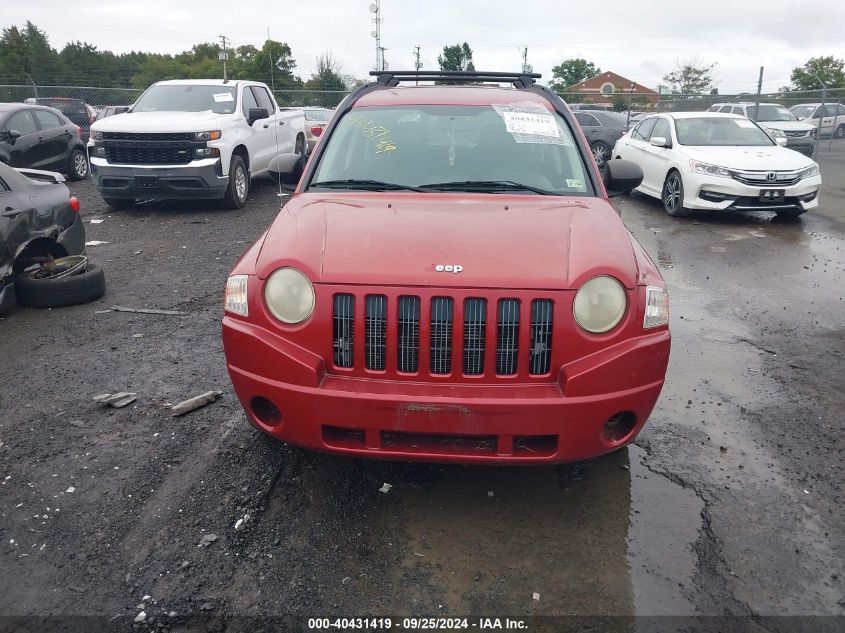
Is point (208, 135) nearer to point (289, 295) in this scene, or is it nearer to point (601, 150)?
point (289, 295)

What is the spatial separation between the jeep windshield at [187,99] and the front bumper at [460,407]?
377 inches

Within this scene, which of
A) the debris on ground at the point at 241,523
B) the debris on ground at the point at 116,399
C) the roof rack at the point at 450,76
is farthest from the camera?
the roof rack at the point at 450,76

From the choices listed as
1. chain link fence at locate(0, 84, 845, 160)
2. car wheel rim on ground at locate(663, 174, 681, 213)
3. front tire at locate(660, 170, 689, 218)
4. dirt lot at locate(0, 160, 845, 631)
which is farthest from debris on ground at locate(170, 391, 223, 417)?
chain link fence at locate(0, 84, 845, 160)

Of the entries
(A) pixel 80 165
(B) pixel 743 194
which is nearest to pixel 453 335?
(B) pixel 743 194

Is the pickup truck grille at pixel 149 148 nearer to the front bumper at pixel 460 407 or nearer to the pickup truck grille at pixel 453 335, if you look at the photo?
the front bumper at pixel 460 407

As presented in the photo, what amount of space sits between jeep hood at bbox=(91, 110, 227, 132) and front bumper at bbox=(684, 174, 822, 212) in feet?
24.6

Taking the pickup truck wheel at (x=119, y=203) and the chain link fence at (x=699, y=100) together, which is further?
the chain link fence at (x=699, y=100)

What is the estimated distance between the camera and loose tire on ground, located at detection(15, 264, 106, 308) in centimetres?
626

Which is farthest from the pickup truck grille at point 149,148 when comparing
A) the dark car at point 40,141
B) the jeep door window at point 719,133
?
the jeep door window at point 719,133

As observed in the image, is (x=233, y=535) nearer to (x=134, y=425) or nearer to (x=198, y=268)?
(x=134, y=425)

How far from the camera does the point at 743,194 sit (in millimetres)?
10125

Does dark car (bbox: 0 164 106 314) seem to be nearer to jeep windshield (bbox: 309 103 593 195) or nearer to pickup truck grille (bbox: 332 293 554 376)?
jeep windshield (bbox: 309 103 593 195)

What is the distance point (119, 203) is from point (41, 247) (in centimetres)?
549

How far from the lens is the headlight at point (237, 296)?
3.07m
